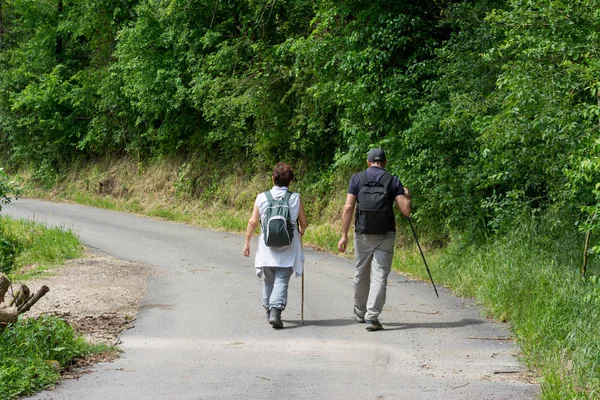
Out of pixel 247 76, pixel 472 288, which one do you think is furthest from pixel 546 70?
pixel 247 76

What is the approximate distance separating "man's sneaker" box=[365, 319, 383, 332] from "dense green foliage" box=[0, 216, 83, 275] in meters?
7.12

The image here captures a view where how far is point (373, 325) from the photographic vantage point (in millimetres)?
9117

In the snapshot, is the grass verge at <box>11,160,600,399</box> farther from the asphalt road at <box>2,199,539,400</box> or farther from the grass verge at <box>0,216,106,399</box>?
the grass verge at <box>0,216,106,399</box>

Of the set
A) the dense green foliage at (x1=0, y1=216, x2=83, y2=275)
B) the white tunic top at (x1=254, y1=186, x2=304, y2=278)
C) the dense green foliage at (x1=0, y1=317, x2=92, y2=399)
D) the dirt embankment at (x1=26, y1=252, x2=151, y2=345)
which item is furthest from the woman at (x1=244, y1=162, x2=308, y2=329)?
the dense green foliage at (x1=0, y1=216, x2=83, y2=275)

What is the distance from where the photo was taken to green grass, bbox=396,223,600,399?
21.8ft

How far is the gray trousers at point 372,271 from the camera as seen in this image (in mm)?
9188

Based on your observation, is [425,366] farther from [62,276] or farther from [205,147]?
[205,147]

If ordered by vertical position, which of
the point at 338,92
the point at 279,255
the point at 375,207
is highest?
the point at 338,92

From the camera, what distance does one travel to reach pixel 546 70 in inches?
394

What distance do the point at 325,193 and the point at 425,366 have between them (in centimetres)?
1354

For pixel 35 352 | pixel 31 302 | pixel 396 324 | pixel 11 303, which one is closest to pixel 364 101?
pixel 396 324

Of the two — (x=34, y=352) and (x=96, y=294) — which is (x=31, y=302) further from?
(x=96, y=294)

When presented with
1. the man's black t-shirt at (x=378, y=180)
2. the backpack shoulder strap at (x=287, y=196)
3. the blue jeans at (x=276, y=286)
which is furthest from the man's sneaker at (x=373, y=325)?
the backpack shoulder strap at (x=287, y=196)

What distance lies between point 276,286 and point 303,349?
1.29 metres
